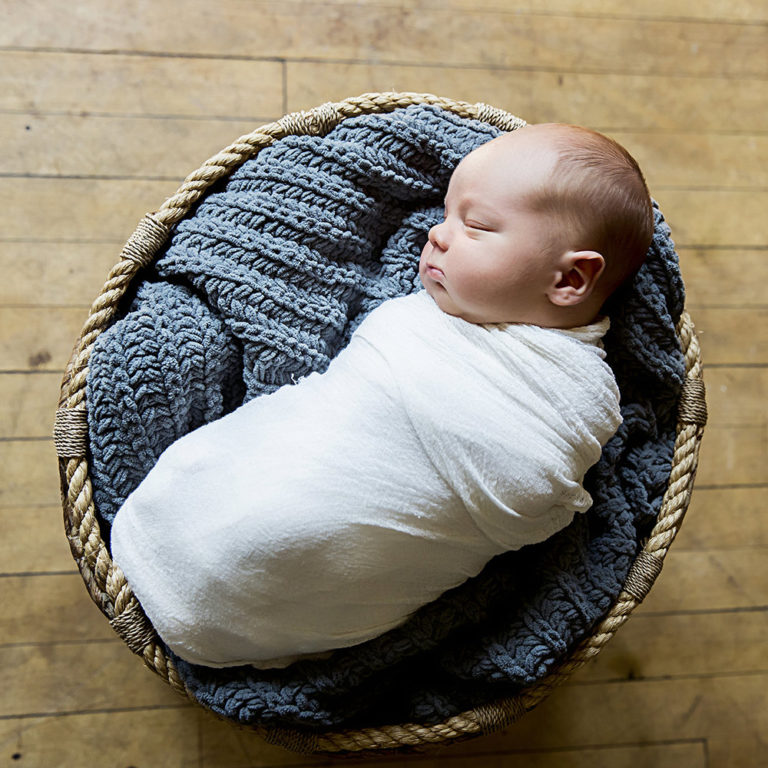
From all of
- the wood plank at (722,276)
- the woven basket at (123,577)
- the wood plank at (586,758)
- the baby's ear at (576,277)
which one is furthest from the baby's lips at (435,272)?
the wood plank at (586,758)

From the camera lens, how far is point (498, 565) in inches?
40.5

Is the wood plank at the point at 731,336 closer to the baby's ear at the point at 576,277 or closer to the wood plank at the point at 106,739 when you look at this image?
the baby's ear at the point at 576,277

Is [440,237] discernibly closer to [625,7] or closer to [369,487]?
[369,487]

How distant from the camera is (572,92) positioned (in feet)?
4.54

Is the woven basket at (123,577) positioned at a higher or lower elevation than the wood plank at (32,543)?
higher

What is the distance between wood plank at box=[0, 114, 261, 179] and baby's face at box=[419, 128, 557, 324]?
0.52m

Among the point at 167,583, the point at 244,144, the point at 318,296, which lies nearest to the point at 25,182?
the point at 244,144

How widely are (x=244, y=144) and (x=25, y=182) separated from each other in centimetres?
41

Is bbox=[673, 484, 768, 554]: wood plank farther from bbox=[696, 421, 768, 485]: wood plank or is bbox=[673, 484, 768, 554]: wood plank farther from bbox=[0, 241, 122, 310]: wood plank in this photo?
bbox=[0, 241, 122, 310]: wood plank

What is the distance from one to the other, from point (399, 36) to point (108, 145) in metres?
0.50

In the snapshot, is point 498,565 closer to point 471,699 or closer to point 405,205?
point 471,699

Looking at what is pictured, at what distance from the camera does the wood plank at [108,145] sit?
49.0 inches

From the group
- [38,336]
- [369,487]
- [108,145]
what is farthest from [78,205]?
[369,487]

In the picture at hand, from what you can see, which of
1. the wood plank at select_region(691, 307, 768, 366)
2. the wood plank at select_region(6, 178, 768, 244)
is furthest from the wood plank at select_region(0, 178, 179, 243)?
the wood plank at select_region(691, 307, 768, 366)
